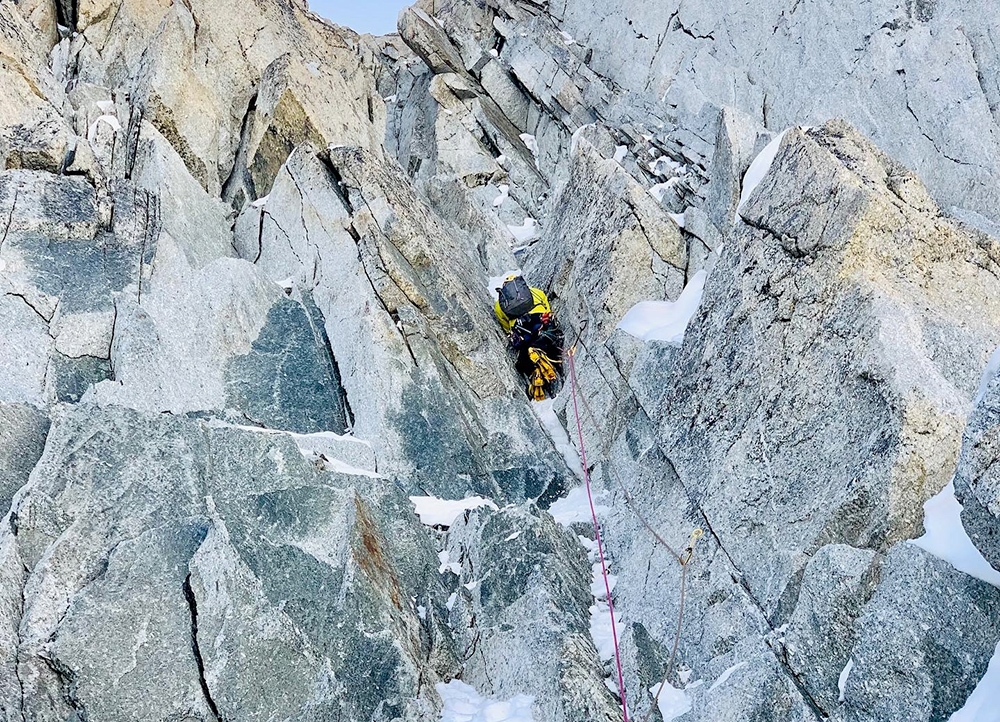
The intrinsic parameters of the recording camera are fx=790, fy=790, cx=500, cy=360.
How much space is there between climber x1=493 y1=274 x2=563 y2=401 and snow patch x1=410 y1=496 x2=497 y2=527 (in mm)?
4379

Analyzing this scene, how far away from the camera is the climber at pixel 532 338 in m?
18.8

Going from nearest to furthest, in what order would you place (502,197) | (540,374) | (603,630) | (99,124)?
(603,630), (540,374), (99,124), (502,197)

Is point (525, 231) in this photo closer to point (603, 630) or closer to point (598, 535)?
point (598, 535)

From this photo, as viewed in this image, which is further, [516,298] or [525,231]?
[525,231]

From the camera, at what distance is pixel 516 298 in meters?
19.0

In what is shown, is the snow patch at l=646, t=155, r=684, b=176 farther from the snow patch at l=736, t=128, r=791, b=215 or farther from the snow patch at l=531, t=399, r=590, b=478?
the snow patch at l=736, t=128, r=791, b=215

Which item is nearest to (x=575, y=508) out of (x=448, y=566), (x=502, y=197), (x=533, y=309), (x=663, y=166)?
(x=448, y=566)

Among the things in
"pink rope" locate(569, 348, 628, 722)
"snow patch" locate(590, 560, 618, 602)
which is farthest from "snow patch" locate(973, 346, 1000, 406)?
→ "snow patch" locate(590, 560, 618, 602)

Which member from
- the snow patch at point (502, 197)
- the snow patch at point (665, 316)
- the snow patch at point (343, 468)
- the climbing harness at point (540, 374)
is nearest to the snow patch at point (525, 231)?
the snow patch at point (502, 197)

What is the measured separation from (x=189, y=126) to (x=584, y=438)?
15154 millimetres

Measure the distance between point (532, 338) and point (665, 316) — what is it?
3.31 m

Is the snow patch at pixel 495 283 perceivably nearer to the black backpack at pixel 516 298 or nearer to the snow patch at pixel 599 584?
the black backpack at pixel 516 298

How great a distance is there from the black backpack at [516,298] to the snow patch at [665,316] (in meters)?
2.36

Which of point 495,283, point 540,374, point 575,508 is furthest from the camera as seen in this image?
point 495,283
